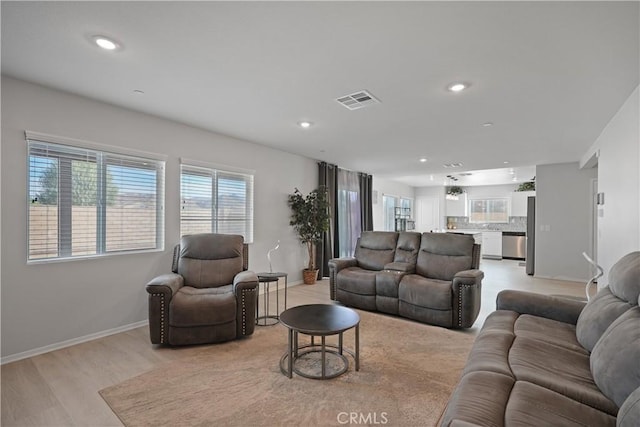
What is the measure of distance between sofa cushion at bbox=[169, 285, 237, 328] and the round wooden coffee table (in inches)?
27.7

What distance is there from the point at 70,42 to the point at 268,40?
1378 millimetres

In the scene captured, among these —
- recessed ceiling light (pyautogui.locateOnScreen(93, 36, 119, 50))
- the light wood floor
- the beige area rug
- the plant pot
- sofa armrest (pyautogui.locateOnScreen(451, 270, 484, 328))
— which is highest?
recessed ceiling light (pyautogui.locateOnScreen(93, 36, 119, 50))

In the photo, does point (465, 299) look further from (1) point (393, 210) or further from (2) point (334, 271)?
(1) point (393, 210)

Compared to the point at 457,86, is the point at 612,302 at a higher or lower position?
lower

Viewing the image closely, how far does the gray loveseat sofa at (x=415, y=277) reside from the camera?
3422 millimetres

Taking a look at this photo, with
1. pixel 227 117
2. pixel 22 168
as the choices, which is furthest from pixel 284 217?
pixel 22 168

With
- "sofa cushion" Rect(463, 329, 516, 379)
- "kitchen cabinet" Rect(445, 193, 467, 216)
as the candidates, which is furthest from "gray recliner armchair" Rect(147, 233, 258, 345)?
"kitchen cabinet" Rect(445, 193, 467, 216)

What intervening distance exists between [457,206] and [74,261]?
1115 centimetres

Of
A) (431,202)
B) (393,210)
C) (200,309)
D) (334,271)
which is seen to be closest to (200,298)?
(200,309)

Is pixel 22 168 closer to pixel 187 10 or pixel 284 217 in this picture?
pixel 187 10

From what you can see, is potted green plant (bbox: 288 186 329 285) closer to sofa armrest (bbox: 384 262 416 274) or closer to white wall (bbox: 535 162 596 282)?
sofa armrest (bbox: 384 262 416 274)

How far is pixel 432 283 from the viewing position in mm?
3645

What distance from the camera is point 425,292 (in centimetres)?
356

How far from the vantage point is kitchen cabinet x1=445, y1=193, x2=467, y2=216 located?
11.0 m
